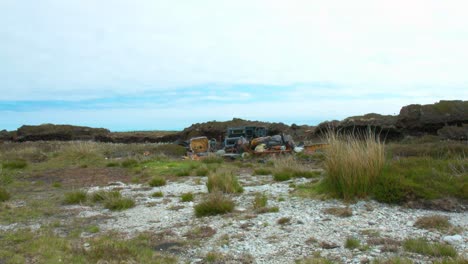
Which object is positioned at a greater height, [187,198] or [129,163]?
[129,163]

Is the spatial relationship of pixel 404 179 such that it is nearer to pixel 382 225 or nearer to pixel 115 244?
pixel 382 225

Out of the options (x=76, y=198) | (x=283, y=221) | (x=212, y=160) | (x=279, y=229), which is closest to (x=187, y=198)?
(x=76, y=198)

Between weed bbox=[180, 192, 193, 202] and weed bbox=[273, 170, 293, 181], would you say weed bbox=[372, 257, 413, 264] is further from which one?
weed bbox=[273, 170, 293, 181]

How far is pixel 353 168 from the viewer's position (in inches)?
319

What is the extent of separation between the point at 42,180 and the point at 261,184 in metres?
7.57

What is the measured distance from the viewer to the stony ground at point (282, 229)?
213 inches

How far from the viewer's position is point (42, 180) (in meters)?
14.2

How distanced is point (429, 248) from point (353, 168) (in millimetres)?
3050

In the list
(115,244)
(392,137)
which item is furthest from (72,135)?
(115,244)

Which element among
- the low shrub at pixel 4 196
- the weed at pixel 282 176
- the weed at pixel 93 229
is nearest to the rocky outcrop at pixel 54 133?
the low shrub at pixel 4 196

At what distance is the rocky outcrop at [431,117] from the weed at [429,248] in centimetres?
2148

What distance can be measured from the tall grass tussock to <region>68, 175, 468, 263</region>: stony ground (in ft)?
1.17

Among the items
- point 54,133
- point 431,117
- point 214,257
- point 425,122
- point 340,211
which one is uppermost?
point 54,133

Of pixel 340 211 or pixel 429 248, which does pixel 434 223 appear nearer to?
pixel 429 248
